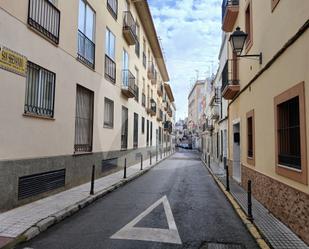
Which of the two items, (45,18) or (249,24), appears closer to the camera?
(45,18)

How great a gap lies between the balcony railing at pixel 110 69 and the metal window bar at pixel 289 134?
30.4 feet

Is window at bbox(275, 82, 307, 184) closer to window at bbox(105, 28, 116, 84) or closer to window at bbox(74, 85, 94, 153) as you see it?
window at bbox(74, 85, 94, 153)

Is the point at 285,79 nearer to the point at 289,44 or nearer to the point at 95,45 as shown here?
the point at 289,44

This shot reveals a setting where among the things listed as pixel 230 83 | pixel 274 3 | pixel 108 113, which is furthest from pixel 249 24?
pixel 108 113

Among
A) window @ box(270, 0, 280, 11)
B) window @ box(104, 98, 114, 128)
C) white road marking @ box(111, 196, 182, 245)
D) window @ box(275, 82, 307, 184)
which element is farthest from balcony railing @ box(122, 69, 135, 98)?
white road marking @ box(111, 196, 182, 245)

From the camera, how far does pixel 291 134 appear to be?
6516 mm

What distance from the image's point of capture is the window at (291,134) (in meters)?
5.52

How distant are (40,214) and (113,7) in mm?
11877

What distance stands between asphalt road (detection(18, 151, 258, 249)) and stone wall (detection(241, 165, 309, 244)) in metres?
0.87

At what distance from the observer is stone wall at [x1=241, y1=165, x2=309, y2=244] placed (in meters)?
5.31

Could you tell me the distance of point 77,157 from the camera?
10883mm

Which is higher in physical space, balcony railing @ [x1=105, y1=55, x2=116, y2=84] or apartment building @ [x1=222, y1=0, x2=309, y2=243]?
balcony railing @ [x1=105, y1=55, x2=116, y2=84]

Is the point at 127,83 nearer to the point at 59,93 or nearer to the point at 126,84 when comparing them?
the point at 126,84

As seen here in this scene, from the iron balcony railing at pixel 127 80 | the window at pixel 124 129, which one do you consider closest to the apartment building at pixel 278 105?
the iron balcony railing at pixel 127 80
